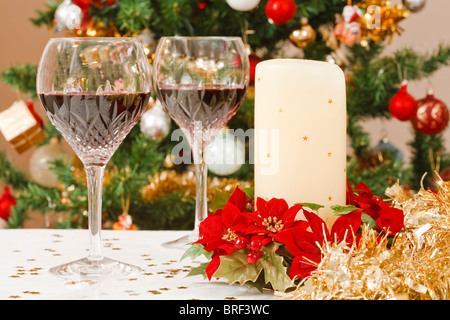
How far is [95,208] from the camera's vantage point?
0.63 m

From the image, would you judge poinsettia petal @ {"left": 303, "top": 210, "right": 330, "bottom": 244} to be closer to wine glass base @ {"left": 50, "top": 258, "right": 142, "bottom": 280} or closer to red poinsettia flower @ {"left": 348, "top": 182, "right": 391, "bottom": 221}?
red poinsettia flower @ {"left": 348, "top": 182, "right": 391, "bottom": 221}

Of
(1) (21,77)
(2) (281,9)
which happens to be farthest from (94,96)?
(1) (21,77)

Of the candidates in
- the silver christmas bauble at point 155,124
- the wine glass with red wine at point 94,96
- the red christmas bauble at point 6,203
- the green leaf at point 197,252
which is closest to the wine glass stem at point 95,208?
the wine glass with red wine at point 94,96

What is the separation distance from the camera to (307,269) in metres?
0.52

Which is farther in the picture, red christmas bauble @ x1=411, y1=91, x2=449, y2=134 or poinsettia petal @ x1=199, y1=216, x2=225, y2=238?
red christmas bauble @ x1=411, y1=91, x2=449, y2=134

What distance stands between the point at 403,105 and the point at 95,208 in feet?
3.96

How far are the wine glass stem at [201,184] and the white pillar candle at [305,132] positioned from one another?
9.3 inches

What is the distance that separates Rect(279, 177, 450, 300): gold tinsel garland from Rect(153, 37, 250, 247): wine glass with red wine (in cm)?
31

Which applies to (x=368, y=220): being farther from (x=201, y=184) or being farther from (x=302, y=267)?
(x=201, y=184)

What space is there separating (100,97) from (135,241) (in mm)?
245

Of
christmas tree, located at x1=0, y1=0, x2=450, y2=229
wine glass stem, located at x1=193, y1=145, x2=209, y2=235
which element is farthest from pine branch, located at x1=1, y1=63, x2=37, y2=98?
wine glass stem, located at x1=193, y1=145, x2=209, y2=235

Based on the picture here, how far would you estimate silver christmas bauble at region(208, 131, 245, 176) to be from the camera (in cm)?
168
